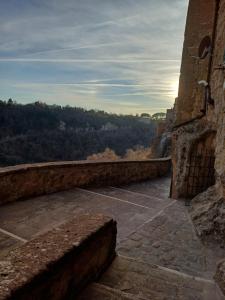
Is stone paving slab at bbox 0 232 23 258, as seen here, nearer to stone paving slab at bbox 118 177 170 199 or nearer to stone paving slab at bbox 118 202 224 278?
stone paving slab at bbox 118 202 224 278

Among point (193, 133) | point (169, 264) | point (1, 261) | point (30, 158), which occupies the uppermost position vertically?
point (193, 133)

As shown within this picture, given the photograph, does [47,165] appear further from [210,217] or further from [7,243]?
[210,217]

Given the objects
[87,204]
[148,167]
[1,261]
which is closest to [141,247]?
[87,204]

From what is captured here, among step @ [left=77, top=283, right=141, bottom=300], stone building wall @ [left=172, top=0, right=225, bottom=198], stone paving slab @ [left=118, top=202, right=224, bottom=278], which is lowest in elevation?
stone paving slab @ [left=118, top=202, right=224, bottom=278]

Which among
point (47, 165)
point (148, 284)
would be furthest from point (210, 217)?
point (47, 165)

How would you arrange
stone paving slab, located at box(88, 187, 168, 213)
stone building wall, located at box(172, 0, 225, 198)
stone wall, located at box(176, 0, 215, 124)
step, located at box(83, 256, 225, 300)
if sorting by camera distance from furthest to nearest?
1. stone wall, located at box(176, 0, 215, 124)
2. stone building wall, located at box(172, 0, 225, 198)
3. stone paving slab, located at box(88, 187, 168, 213)
4. step, located at box(83, 256, 225, 300)

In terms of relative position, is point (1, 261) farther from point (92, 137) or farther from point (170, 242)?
point (92, 137)

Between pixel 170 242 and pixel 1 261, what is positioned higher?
pixel 1 261

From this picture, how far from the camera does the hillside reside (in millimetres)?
47438

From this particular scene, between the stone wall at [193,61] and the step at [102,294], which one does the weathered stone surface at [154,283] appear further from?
the stone wall at [193,61]

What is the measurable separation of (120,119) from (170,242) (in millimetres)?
92369

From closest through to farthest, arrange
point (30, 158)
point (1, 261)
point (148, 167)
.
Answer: point (1, 261)
point (148, 167)
point (30, 158)

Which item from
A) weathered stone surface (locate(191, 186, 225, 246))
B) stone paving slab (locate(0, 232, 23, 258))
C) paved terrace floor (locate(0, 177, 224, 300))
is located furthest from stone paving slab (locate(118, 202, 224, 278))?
stone paving slab (locate(0, 232, 23, 258))

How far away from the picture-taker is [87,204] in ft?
21.1
